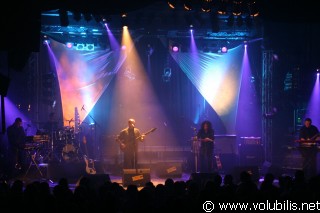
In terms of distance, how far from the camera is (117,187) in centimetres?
664

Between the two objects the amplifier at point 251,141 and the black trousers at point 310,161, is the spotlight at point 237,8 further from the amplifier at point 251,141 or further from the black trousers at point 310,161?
the amplifier at point 251,141

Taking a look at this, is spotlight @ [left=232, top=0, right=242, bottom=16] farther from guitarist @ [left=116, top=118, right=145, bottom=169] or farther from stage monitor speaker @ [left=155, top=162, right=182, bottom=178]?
stage monitor speaker @ [left=155, top=162, right=182, bottom=178]

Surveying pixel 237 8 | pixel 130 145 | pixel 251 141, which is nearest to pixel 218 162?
pixel 251 141

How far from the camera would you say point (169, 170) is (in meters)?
14.3

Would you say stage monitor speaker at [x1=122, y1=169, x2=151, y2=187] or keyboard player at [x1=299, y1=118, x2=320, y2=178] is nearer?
stage monitor speaker at [x1=122, y1=169, x2=151, y2=187]

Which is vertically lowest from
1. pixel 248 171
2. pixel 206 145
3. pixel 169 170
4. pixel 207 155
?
pixel 169 170

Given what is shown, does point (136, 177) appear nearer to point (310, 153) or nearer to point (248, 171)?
point (248, 171)

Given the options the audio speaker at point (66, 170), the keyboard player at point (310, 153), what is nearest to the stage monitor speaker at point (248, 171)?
the keyboard player at point (310, 153)
